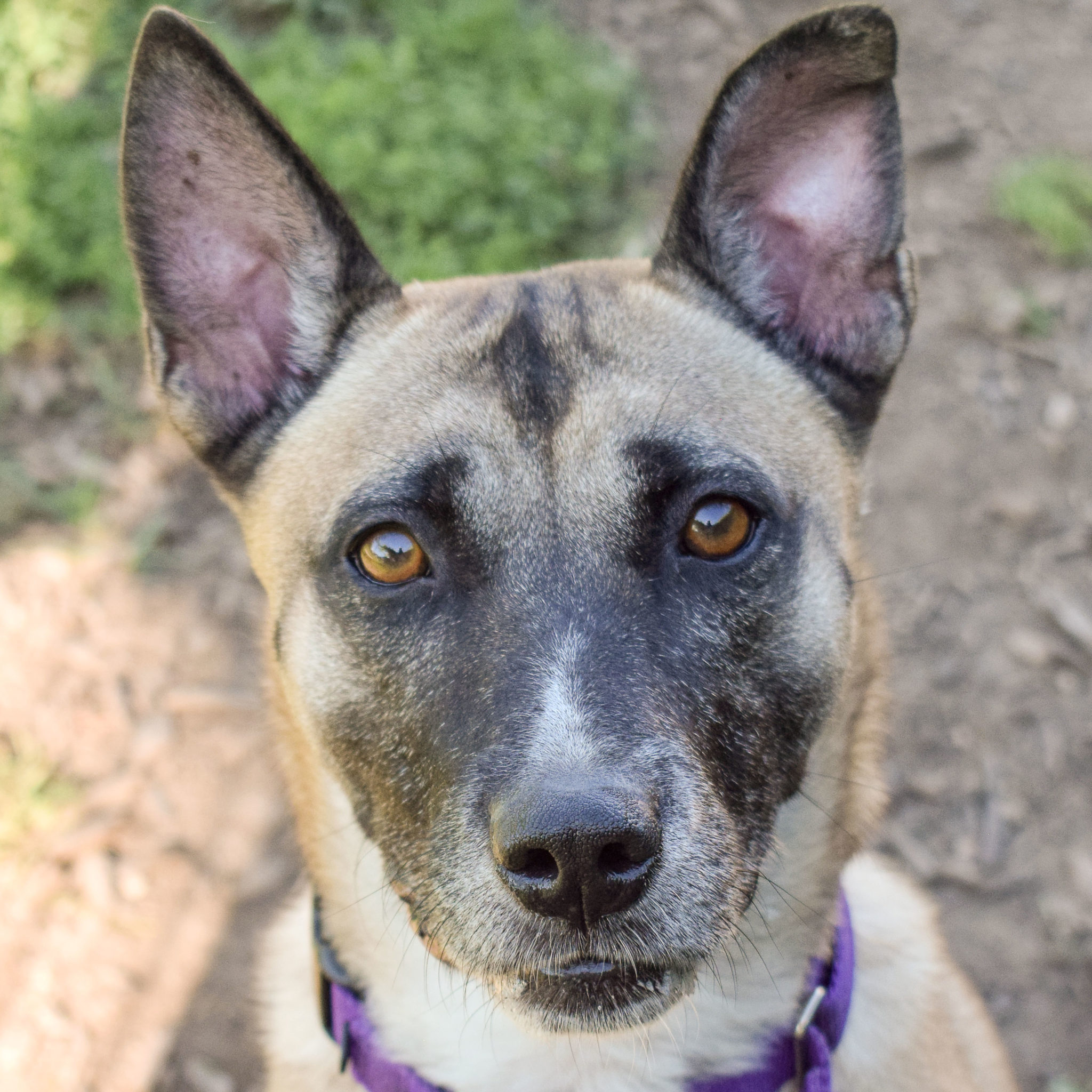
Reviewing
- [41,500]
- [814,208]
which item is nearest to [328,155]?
[41,500]

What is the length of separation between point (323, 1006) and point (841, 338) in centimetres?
231

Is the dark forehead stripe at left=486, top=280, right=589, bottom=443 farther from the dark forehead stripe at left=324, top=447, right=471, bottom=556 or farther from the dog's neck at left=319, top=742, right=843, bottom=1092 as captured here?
the dog's neck at left=319, top=742, right=843, bottom=1092

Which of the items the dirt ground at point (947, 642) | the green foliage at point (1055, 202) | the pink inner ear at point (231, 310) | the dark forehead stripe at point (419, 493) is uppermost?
the pink inner ear at point (231, 310)

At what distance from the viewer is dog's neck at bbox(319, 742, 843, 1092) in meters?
2.63

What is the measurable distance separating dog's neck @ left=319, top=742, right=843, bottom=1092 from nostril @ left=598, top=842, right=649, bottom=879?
0.67 m

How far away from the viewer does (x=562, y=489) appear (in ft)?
7.93

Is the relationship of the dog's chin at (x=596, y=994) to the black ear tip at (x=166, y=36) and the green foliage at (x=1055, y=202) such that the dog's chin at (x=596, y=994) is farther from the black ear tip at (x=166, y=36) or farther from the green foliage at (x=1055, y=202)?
the green foliage at (x=1055, y=202)

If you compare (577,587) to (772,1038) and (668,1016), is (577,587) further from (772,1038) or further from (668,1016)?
(772,1038)

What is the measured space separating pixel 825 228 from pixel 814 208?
0.20ft

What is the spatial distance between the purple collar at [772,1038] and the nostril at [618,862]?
911 millimetres

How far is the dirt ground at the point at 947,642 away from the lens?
14.3 feet

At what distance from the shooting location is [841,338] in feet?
9.47

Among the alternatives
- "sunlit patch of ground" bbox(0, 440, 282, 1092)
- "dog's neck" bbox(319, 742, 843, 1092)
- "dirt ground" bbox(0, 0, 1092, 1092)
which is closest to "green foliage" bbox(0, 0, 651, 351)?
"dirt ground" bbox(0, 0, 1092, 1092)

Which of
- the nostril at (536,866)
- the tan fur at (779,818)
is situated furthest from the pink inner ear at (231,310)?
the nostril at (536,866)
